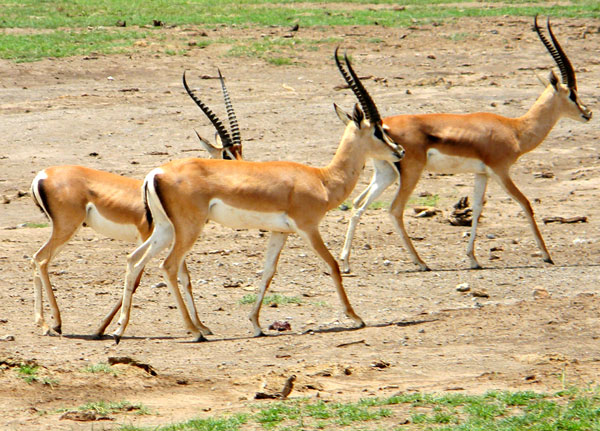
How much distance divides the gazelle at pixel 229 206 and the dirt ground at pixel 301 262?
514 mm

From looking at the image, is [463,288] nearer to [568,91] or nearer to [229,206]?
[229,206]

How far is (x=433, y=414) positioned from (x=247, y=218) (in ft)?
10.1

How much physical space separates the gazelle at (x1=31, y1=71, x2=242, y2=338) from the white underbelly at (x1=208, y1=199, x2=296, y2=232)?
0.61m

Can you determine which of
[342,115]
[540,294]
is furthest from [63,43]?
[540,294]

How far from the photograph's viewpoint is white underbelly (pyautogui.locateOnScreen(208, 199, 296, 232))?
29.5ft

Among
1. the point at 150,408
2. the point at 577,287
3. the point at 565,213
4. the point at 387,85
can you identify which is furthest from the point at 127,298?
the point at 387,85

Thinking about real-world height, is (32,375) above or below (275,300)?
above

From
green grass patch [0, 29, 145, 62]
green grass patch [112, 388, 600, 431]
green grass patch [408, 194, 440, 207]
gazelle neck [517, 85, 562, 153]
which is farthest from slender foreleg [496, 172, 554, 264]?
green grass patch [0, 29, 145, 62]

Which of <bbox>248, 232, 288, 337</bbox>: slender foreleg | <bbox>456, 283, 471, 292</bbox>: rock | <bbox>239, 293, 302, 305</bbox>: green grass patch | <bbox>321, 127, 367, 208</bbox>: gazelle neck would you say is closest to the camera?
<bbox>248, 232, 288, 337</bbox>: slender foreleg

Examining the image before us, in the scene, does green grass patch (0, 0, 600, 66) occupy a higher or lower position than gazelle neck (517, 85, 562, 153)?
lower

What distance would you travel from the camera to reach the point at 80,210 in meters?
9.38

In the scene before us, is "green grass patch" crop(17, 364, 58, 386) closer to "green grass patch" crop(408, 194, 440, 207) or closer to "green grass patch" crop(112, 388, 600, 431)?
"green grass patch" crop(112, 388, 600, 431)

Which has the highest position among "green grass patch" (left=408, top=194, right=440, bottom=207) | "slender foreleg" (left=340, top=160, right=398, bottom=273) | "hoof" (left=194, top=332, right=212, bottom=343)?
"slender foreleg" (left=340, top=160, right=398, bottom=273)

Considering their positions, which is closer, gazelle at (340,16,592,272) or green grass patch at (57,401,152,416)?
green grass patch at (57,401,152,416)
